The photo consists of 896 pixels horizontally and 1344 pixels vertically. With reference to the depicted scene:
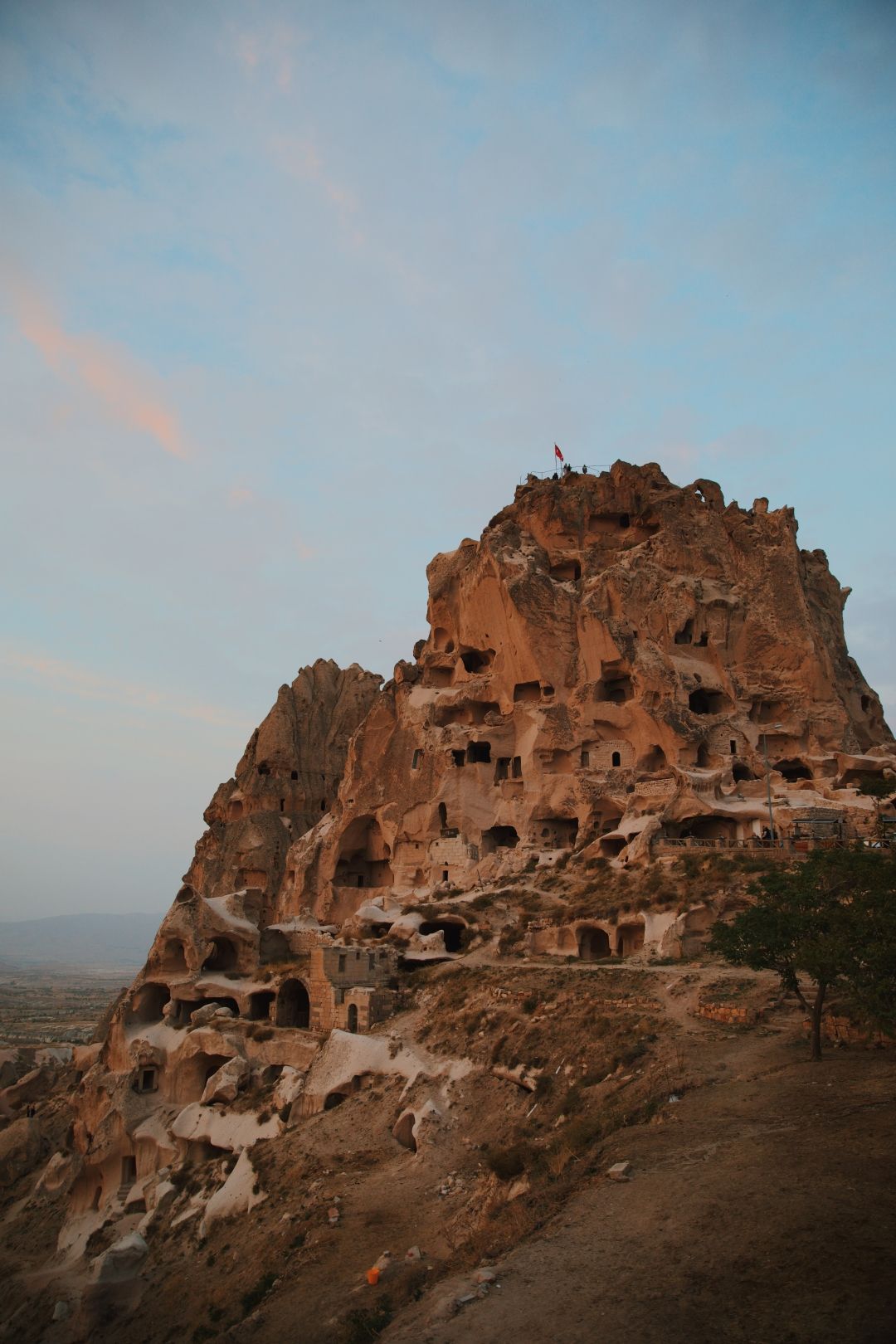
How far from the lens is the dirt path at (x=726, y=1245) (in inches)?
340

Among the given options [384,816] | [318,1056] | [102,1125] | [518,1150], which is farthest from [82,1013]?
[518,1150]

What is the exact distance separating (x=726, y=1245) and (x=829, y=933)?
8.21 metres

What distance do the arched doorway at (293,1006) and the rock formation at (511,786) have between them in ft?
0.38

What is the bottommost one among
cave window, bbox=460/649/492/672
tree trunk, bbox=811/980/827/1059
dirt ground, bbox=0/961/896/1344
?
dirt ground, bbox=0/961/896/1344

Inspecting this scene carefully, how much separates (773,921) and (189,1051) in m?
21.5

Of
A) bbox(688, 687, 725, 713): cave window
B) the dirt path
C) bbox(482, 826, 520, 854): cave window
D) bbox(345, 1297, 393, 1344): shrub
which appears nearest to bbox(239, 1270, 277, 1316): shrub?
bbox(345, 1297, 393, 1344): shrub

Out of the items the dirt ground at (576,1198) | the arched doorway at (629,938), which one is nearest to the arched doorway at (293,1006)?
the dirt ground at (576,1198)

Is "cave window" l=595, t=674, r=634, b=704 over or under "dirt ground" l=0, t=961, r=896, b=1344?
over

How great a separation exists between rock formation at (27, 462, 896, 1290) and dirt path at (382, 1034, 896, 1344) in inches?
582

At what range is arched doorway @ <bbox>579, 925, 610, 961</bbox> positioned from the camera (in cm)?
3212

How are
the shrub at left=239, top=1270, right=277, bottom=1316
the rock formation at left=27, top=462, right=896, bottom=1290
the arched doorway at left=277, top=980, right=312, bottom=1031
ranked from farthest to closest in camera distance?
the arched doorway at left=277, top=980, right=312, bottom=1031, the rock formation at left=27, top=462, right=896, bottom=1290, the shrub at left=239, top=1270, right=277, bottom=1316

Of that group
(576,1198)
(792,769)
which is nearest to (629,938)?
(792,769)

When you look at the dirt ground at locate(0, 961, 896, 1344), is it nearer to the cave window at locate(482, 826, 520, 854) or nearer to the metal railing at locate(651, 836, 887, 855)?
the metal railing at locate(651, 836, 887, 855)

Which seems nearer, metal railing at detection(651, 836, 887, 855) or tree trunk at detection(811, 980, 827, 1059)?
tree trunk at detection(811, 980, 827, 1059)
